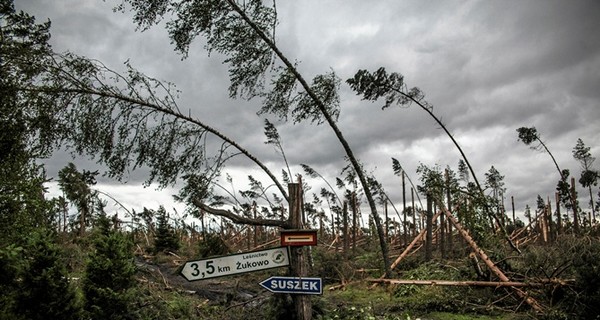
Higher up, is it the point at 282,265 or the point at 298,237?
the point at 298,237

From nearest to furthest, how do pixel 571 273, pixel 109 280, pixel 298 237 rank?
1. pixel 298 237
2. pixel 571 273
3. pixel 109 280

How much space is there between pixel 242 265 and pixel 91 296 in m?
6.25

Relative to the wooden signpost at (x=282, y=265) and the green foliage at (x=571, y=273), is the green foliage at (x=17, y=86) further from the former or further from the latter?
the green foliage at (x=571, y=273)

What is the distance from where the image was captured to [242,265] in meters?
6.29

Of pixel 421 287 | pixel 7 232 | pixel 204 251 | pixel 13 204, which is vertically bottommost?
pixel 421 287

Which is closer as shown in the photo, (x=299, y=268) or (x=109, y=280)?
(x=299, y=268)

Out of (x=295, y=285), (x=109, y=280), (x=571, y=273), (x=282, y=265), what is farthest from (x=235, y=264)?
(x=571, y=273)

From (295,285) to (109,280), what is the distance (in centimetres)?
662

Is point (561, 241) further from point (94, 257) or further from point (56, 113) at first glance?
point (56, 113)

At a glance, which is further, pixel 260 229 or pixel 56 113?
pixel 260 229

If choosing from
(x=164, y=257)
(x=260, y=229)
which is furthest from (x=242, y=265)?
(x=260, y=229)

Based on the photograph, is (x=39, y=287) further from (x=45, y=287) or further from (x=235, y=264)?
(x=235, y=264)

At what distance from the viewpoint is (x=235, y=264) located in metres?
6.29

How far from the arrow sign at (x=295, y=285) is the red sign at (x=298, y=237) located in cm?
→ 54
